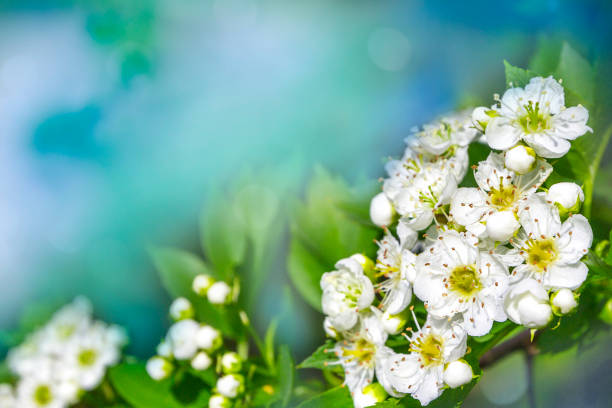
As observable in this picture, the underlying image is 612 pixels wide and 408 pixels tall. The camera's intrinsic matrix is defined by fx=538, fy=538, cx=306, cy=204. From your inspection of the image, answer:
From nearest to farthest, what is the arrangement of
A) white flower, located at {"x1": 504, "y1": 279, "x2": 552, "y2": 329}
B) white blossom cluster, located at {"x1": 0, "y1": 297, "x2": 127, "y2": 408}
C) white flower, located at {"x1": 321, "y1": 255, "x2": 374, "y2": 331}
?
white flower, located at {"x1": 504, "y1": 279, "x2": 552, "y2": 329}, white flower, located at {"x1": 321, "y1": 255, "x2": 374, "y2": 331}, white blossom cluster, located at {"x1": 0, "y1": 297, "x2": 127, "y2": 408}

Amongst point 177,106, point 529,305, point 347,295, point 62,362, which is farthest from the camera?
point 177,106

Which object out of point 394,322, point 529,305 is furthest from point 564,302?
point 394,322

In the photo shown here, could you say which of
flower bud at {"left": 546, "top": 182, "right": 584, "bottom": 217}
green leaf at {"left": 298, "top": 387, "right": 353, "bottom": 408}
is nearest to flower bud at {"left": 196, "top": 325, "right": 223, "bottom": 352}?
green leaf at {"left": 298, "top": 387, "right": 353, "bottom": 408}

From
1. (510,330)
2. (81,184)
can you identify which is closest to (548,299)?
(510,330)

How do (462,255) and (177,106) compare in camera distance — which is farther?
(177,106)

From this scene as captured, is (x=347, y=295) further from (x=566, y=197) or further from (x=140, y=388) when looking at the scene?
(x=140, y=388)

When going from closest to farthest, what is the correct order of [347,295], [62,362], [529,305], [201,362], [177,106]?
1. [529,305]
2. [347,295]
3. [201,362]
4. [62,362]
5. [177,106]

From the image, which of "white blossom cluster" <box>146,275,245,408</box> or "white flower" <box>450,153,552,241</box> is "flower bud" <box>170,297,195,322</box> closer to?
"white blossom cluster" <box>146,275,245,408</box>

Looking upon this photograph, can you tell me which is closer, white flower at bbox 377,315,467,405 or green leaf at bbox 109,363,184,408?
white flower at bbox 377,315,467,405
